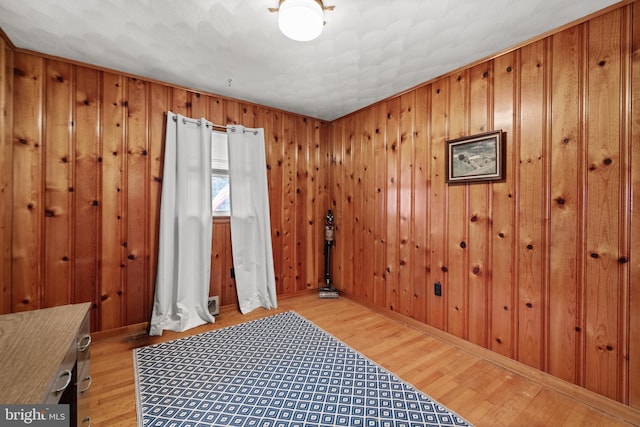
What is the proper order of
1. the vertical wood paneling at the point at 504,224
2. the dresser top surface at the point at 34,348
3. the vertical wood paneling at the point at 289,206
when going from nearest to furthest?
the dresser top surface at the point at 34,348
the vertical wood paneling at the point at 504,224
the vertical wood paneling at the point at 289,206

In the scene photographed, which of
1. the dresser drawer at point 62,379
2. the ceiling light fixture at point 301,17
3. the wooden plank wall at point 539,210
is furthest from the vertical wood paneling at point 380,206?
the dresser drawer at point 62,379

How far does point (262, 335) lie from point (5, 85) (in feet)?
9.06

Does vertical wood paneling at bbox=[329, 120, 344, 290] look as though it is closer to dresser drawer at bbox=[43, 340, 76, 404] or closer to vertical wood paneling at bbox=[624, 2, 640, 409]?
vertical wood paneling at bbox=[624, 2, 640, 409]

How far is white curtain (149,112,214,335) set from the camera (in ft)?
8.87

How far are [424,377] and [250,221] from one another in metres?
2.28

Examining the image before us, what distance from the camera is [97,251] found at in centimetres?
250

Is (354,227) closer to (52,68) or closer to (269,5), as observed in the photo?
(269,5)

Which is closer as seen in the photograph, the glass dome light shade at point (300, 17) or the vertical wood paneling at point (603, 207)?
the glass dome light shade at point (300, 17)

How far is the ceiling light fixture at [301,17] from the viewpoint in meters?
1.58

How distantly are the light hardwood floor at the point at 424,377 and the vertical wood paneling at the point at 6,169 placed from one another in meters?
0.79

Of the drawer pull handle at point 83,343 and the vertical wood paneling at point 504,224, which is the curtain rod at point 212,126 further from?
the vertical wood paneling at point 504,224

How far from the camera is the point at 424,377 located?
2.02 m

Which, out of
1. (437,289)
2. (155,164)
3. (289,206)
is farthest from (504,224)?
(155,164)

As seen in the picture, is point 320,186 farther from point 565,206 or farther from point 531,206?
point 565,206
